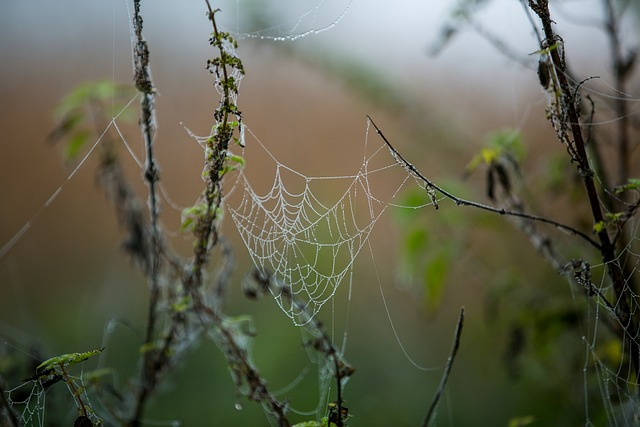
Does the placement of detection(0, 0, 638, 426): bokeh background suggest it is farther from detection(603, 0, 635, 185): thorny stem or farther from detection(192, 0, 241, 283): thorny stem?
detection(192, 0, 241, 283): thorny stem

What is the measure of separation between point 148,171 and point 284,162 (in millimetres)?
770

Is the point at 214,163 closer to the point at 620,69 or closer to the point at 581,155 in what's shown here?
the point at 581,155

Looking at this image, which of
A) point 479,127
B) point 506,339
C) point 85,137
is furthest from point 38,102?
point 506,339

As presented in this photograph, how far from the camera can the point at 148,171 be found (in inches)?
23.5

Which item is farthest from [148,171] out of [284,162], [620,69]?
[284,162]

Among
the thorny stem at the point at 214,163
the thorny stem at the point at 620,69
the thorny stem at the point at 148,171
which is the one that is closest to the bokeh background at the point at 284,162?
the thorny stem at the point at 620,69

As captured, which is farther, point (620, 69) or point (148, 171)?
point (620, 69)

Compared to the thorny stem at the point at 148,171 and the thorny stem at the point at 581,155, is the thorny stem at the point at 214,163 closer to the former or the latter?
the thorny stem at the point at 148,171

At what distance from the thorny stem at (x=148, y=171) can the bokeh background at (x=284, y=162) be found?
55 centimetres

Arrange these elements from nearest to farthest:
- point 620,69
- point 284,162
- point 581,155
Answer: point 581,155 → point 620,69 → point 284,162

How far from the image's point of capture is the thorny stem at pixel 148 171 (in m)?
0.52

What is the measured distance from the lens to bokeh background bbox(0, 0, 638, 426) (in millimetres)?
1242

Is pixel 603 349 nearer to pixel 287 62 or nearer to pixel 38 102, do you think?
pixel 287 62

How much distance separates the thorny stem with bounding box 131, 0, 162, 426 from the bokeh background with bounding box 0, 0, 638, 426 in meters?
0.55
